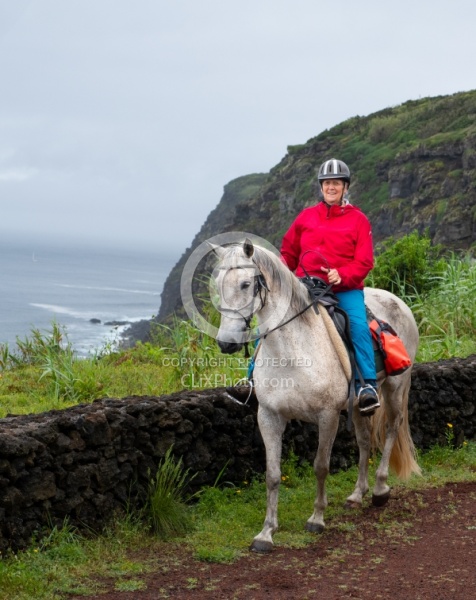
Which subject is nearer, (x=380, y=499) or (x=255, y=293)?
(x=255, y=293)

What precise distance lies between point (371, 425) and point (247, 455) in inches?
51.2

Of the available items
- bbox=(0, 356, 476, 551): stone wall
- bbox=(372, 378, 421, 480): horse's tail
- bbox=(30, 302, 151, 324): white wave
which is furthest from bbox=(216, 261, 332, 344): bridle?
bbox=(30, 302, 151, 324): white wave

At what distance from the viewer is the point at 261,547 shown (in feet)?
20.7

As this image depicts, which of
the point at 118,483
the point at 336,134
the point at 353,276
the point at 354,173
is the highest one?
the point at 336,134

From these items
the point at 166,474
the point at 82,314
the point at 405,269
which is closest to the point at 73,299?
the point at 82,314

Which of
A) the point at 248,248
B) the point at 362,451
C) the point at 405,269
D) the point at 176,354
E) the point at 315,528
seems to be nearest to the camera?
the point at 248,248

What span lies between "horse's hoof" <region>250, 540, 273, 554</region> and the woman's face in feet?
9.50

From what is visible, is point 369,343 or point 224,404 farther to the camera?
point 224,404

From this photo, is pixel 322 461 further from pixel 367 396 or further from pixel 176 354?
pixel 176 354

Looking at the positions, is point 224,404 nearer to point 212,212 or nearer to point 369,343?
point 369,343

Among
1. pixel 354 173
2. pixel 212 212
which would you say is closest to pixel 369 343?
pixel 354 173

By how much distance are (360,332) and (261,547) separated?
1.94 meters

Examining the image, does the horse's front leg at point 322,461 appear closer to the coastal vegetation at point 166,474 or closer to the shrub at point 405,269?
the coastal vegetation at point 166,474

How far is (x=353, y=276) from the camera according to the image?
22.3 ft
